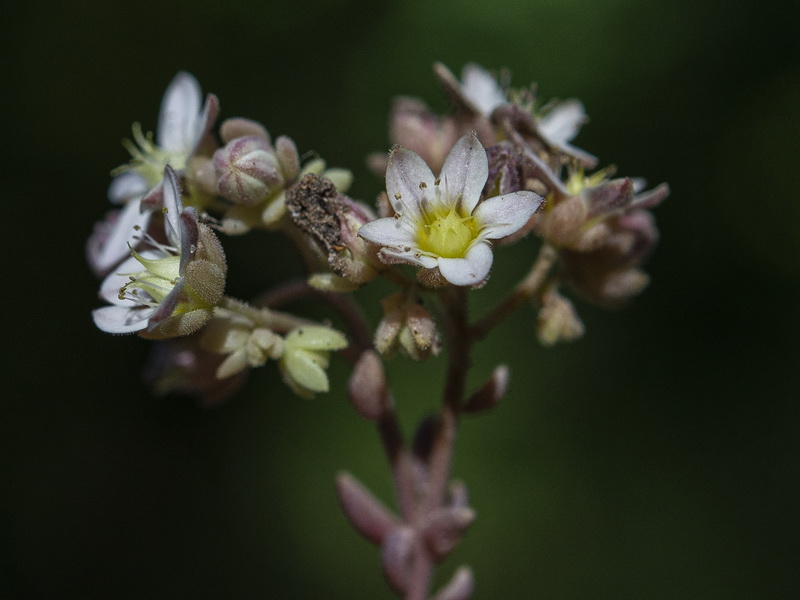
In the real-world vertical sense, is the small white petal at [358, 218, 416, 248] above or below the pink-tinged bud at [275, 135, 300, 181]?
below

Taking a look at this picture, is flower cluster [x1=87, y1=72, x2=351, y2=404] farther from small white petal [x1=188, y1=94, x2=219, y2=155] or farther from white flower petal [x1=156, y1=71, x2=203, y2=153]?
white flower petal [x1=156, y1=71, x2=203, y2=153]

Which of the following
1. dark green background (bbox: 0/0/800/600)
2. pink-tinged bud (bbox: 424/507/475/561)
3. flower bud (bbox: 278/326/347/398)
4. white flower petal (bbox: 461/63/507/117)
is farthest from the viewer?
dark green background (bbox: 0/0/800/600)

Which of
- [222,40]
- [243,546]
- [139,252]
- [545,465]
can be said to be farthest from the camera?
[243,546]

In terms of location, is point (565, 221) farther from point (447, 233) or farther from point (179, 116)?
point (179, 116)

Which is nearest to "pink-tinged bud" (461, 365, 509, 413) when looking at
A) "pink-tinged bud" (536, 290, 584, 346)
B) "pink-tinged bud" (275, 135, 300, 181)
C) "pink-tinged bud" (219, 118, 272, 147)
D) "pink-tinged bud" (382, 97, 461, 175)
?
"pink-tinged bud" (536, 290, 584, 346)

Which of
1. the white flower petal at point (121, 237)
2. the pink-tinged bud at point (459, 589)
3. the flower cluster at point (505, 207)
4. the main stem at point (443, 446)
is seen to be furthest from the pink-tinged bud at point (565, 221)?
the white flower petal at point (121, 237)

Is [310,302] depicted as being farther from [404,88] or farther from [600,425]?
[600,425]

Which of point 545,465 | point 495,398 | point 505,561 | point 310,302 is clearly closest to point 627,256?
point 495,398

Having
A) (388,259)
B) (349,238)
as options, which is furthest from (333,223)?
(388,259)
